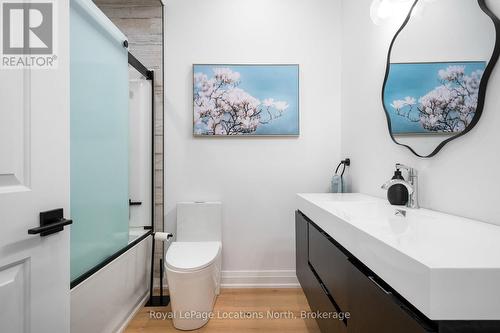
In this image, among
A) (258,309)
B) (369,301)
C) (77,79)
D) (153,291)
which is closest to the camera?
(369,301)

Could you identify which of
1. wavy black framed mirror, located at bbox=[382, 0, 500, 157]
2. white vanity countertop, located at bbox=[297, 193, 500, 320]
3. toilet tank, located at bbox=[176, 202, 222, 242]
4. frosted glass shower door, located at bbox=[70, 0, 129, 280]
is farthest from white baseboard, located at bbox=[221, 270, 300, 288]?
wavy black framed mirror, located at bbox=[382, 0, 500, 157]

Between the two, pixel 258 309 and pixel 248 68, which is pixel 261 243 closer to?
pixel 258 309

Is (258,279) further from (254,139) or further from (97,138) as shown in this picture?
(97,138)

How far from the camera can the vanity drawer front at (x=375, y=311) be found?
56 centimetres

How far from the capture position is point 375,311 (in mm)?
713

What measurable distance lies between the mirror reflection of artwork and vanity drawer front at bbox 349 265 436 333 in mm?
753

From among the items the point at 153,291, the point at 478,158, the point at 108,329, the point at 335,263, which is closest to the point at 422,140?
the point at 478,158

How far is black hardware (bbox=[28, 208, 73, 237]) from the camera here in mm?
779

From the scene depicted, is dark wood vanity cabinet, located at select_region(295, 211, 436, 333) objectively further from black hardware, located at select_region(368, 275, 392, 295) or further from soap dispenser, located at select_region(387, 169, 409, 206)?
soap dispenser, located at select_region(387, 169, 409, 206)

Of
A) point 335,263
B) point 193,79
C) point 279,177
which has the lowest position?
point 335,263

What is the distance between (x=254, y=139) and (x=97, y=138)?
125 cm

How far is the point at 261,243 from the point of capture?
2230 mm

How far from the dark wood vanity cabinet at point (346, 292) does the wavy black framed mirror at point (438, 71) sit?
2.23 ft

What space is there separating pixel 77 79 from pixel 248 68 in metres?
1.37
